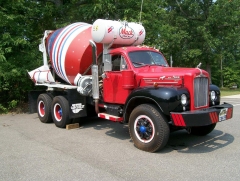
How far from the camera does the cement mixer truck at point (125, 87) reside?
5.67m

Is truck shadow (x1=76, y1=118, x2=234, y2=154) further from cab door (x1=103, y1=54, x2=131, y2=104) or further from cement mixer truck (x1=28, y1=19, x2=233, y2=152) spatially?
cab door (x1=103, y1=54, x2=131, y2=104)

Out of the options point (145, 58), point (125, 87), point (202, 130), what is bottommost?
point (202, 130)

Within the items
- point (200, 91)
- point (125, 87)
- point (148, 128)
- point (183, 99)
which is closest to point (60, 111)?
point (125, 87)

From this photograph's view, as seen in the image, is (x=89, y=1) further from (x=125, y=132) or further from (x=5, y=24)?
(x=125, y=132)

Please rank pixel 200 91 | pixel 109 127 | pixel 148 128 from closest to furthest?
pixel 148 128, pixel 200 91, pixel 109 127

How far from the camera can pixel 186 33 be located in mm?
24672

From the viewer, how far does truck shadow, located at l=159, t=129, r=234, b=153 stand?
607cm

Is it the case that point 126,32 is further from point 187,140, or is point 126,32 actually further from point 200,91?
point 187,140

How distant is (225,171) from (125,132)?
3437mm

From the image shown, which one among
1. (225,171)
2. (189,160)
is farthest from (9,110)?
(225,171)

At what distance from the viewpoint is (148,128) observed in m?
5.91

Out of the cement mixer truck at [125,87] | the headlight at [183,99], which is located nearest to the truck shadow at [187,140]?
the cement mixer truck at [125,87]

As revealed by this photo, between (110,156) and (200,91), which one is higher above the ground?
(200,91)

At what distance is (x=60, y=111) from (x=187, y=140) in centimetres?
400
